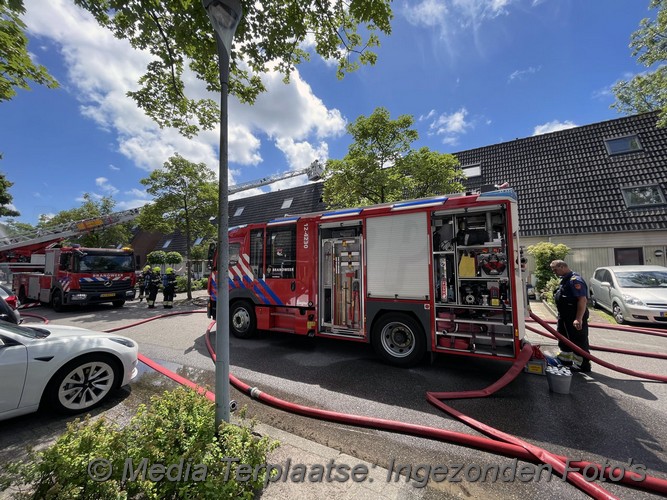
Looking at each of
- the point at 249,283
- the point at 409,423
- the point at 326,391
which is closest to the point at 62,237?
the point at 249,283

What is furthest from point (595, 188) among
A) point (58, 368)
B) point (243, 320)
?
point (58, 368)

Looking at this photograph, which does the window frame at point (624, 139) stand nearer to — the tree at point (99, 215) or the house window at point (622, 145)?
the house window at point (622, 145)

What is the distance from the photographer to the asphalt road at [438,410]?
263cm

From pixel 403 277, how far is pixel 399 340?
1103 millimetres

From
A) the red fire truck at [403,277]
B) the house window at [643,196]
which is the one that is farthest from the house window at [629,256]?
the red fire truck at [403,277]

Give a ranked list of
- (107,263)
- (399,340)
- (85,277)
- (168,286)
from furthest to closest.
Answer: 1. (168,286)
2. (107,263)
3. (85,277)
4. (399,340)

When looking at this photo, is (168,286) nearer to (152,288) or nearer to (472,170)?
(152,288)

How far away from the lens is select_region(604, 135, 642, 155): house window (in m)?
13.7

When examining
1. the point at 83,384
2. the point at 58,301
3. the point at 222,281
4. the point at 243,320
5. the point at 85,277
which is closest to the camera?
the point at 222,281

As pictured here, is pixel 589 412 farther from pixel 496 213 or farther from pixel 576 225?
pixel 576 225

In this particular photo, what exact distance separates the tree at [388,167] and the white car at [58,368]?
26.0 feet

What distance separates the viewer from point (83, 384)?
3467 millimetres

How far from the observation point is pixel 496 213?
4473 mm

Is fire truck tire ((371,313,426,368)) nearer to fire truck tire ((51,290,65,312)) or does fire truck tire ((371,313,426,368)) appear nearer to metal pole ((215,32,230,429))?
metal pole ((215,32,230,429))
